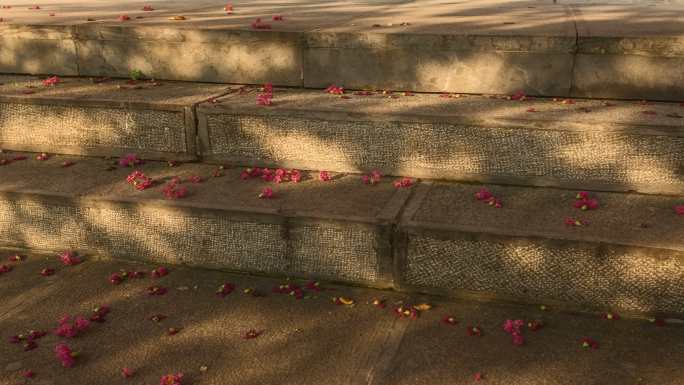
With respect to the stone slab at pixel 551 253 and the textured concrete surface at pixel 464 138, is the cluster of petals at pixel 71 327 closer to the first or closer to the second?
the textured concrete surface at pixel 464 138

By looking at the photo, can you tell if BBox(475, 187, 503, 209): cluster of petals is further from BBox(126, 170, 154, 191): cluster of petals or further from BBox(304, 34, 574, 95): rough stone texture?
BBox(126, 170, 154, 191): cluster of petals

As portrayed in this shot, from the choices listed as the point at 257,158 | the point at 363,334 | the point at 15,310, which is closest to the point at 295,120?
the point at 257,158

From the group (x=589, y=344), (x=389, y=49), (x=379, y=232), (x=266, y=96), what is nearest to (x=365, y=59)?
(x=389, y=49)

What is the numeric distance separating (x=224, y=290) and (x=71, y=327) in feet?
2.69

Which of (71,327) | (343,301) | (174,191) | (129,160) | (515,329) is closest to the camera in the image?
(515,329)

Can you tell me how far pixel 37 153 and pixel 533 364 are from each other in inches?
154

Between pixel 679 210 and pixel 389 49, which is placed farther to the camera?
pixel 389 49

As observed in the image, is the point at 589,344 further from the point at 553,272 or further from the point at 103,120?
the point at 103,120

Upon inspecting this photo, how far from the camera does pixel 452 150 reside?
4164 mm

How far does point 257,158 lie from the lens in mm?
4508

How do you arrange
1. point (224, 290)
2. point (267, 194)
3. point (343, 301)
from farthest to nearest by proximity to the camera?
point (267, 194)
point (224, 290)
point (343, 301)

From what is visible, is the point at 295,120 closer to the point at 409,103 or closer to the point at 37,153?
the point at 409,103

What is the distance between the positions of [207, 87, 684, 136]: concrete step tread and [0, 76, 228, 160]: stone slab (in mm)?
301

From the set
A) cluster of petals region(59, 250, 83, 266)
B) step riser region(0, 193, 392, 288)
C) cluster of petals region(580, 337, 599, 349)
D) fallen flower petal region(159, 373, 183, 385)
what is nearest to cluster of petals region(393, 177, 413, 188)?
step riser region(0, 193, 392, 288)
